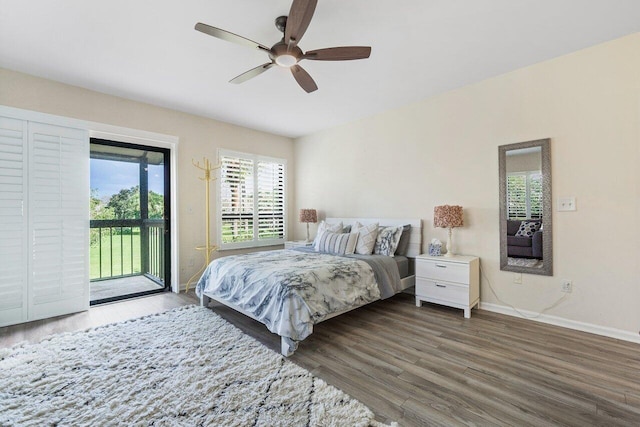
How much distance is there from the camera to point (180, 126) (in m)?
4.45

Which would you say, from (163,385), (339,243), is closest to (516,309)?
(339,243)

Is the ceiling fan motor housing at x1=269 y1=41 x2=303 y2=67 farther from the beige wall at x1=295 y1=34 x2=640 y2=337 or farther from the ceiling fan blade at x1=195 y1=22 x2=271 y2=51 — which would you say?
the beige wall at x1=295 y1=34 x2=640 y2=337

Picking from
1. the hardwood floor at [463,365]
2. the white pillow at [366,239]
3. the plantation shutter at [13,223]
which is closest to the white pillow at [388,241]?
the white pillow at [366,239]

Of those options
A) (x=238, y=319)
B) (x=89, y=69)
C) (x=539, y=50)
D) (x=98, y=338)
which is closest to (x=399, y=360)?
(x=238, y=319)

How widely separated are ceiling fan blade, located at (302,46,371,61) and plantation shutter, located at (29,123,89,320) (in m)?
3.15

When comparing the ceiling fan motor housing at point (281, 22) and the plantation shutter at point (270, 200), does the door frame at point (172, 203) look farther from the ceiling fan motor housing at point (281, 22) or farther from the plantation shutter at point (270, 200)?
the ceiling fan motor housing at point (281, 22)

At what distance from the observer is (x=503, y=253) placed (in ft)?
11.0

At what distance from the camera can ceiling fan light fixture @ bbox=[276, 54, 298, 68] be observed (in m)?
2.37

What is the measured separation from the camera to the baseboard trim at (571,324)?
2627mm

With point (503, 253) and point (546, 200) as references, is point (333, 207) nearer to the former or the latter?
point (503, 253)

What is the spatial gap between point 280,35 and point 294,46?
1.54 ft

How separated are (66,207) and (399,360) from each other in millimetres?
4018

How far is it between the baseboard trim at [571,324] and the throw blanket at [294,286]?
1.18m

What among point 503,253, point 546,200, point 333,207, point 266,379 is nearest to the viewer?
point 266,379
